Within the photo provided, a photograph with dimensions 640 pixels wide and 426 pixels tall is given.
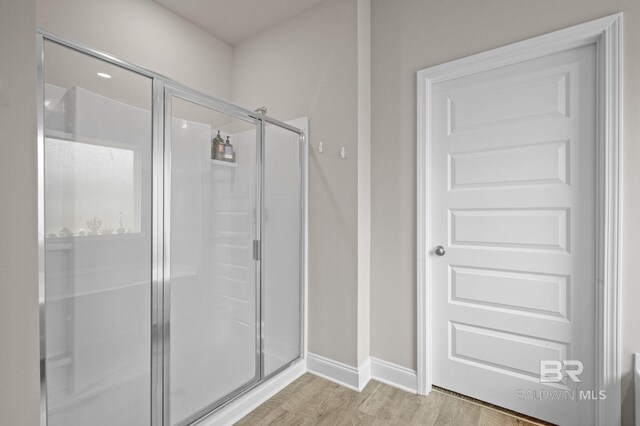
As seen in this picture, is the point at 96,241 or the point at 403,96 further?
the point at 403,96

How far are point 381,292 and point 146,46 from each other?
2496mm

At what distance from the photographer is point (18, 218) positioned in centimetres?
87

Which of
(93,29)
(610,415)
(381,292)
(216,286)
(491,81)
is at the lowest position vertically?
(610,415)

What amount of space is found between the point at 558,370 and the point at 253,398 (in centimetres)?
172

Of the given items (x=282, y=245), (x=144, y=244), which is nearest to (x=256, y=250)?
(x=282, y=245)

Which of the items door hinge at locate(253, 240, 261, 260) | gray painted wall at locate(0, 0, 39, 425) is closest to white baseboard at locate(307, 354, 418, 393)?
door hinge at locate(253, 240, 261, 260)

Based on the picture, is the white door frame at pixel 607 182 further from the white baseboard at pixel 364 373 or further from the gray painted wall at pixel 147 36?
the gray painted wall at pixel 147 36

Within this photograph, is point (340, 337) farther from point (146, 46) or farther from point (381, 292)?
point (146, 46)

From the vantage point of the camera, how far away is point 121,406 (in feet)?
4.19

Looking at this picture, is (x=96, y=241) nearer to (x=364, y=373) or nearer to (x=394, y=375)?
(x=364, y=373)

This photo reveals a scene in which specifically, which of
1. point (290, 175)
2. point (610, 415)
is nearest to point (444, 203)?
point (290, 175)

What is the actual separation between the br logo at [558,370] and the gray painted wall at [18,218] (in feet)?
7.32

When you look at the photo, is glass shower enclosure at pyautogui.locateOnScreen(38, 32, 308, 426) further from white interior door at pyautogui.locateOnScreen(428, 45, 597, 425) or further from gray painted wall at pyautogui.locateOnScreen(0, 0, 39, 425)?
white interior door at pyautogui.locateOnScreen(428, 45, 597, 425)

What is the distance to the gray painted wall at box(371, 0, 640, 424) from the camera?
1.75 metres
